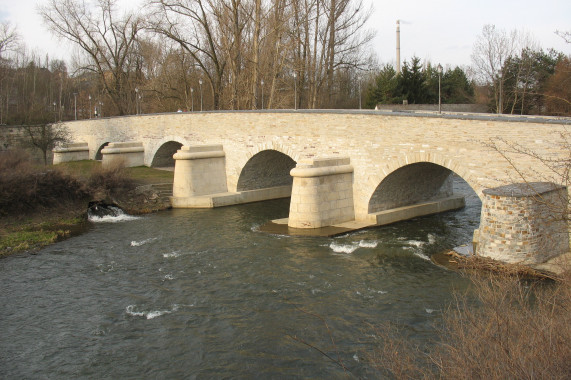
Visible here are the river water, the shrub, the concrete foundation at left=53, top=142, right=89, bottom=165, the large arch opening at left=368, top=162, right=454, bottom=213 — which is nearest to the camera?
the river water

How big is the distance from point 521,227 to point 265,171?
1301 centimetres

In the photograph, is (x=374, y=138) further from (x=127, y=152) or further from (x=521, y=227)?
(x=127, y=152)

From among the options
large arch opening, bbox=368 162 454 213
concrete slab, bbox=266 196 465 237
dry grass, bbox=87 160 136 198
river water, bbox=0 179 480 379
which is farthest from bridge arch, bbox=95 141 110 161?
large arch opening, bbox=368 162 454 213

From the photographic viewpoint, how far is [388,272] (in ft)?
39.2

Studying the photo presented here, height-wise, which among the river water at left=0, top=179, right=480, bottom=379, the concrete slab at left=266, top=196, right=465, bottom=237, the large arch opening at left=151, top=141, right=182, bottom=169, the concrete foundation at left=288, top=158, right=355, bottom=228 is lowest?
the river water at left=0, top=179, right=480, bottom=379

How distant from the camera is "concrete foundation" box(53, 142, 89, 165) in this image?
3325cm

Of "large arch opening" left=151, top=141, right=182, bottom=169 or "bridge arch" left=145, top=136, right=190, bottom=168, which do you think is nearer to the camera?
"bridge arch" left=145, top=136, right=190, bottom=168

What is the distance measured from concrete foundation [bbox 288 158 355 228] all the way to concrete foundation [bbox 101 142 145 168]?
1393 cm

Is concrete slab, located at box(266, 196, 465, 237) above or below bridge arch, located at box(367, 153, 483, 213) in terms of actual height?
below

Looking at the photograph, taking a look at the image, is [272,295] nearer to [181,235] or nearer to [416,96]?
[181,235]

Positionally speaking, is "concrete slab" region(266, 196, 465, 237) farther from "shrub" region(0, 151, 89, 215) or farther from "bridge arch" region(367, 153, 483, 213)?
"shrub" region(0, 151, 89, 215)

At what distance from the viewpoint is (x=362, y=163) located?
16250mm

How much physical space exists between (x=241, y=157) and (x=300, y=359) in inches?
553

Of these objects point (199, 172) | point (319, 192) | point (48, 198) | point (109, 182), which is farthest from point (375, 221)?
point (48, 198)
